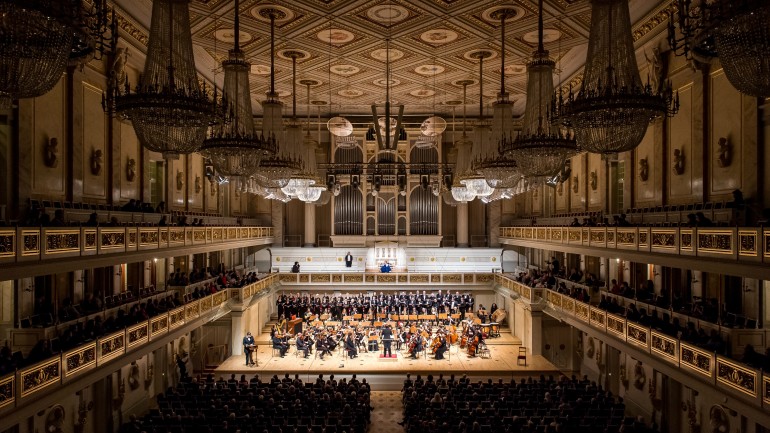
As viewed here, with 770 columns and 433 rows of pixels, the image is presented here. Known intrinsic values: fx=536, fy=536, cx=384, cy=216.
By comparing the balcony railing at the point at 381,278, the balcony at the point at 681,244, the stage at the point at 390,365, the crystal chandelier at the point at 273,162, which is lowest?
the stage at the point at 390,365

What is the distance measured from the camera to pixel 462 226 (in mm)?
29594

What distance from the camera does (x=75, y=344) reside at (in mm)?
10750

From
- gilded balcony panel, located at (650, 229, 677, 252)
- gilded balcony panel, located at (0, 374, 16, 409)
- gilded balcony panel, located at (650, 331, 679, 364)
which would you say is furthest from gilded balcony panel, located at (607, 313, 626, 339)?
gilded balcony panel, located at (0, 374, 16, 409)

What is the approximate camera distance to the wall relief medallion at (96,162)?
14516 mm

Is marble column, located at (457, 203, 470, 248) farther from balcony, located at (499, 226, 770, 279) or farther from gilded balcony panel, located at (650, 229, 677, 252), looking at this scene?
gilded balcony panel, located at (650, 229, 677, 252)

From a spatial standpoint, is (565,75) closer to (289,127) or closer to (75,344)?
(289,127)

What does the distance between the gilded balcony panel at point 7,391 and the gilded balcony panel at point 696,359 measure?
11986 millimetres

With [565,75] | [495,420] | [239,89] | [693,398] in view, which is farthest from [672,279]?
Answer: [239,89]

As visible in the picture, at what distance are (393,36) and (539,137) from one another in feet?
30.4

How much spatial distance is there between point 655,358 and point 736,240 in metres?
3.72

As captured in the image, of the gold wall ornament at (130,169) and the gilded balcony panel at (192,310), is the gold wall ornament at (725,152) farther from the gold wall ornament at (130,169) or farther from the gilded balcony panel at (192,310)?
the gold wall ornament at (130,169)

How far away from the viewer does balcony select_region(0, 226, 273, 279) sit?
883 centimetres

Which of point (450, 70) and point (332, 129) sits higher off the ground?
point (450, 70)

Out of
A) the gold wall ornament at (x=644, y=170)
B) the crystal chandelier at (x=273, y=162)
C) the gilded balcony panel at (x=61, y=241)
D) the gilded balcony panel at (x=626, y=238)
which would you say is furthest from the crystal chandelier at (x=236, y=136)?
the gold wall ornament at (x=644, y=170)
